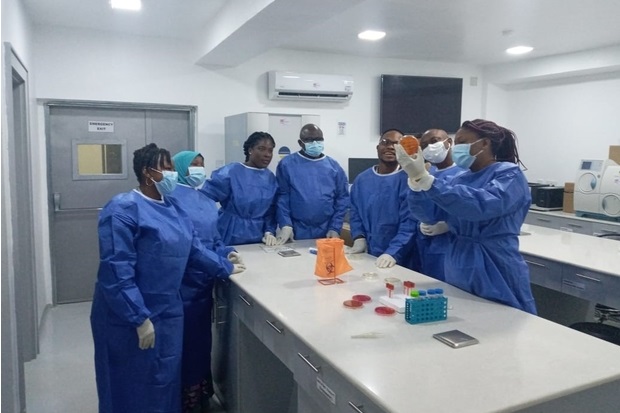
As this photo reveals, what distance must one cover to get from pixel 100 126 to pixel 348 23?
2481 millimetres

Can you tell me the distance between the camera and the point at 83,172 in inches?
178

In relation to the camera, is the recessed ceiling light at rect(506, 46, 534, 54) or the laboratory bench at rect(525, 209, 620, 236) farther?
the recessed ceiling light at rect(506, 46, 534, 54)

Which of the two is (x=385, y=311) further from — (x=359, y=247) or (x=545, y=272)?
(x=545, y=272)

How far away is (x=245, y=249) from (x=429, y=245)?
109 cm

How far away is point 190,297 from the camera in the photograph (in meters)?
2.53

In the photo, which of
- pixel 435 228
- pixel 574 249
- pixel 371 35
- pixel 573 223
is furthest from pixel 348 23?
pixel 573 223

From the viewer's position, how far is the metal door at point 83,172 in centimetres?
442

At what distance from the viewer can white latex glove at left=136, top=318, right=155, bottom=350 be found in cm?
199

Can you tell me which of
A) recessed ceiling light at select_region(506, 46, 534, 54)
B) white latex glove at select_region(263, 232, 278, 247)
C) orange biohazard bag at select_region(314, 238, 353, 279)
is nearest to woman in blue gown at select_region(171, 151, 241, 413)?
white latex glove at select_region(263, 232, 278, 247)

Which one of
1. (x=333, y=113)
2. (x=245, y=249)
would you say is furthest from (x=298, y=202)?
(x=333, y=113)

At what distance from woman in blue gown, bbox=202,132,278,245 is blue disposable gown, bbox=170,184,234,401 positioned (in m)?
0.48

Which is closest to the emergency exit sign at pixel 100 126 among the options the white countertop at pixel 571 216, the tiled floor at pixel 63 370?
the tiled floor at pixel 63 370

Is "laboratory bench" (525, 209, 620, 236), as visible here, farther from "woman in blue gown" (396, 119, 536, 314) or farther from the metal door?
the metal door

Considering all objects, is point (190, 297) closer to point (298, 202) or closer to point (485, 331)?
point (298, 202)
